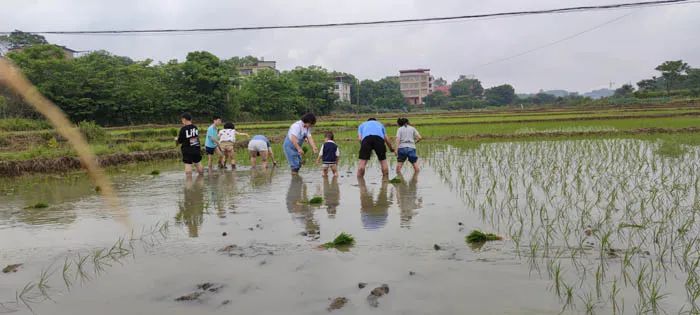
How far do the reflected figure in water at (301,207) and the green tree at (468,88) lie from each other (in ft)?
308

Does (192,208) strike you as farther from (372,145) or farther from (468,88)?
(468,88)

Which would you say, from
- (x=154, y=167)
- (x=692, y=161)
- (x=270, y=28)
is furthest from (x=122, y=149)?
(x=692, y=161)

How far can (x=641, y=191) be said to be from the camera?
6.99m

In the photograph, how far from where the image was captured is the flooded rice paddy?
3.44 meters

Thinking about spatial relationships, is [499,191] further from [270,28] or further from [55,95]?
[55,95]

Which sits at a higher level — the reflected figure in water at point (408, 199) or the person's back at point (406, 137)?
the person's back at point (406, 137)

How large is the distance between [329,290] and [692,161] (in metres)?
9.50

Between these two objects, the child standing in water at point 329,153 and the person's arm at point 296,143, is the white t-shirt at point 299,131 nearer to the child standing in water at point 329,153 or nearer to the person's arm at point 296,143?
the person's arm at point 296,143

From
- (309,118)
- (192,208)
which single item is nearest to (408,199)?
(309,118)

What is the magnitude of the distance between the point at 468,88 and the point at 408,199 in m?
97.9

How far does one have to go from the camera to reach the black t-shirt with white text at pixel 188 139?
9742 millimetres

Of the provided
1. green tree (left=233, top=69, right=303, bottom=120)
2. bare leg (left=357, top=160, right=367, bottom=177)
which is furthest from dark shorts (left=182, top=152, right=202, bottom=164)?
green tree (left=233, top=69, right=303, bottom=120)

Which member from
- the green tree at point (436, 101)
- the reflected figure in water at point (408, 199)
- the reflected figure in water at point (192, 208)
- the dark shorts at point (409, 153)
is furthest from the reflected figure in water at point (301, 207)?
the green tree at point (436, 101)

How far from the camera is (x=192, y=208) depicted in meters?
6.82
